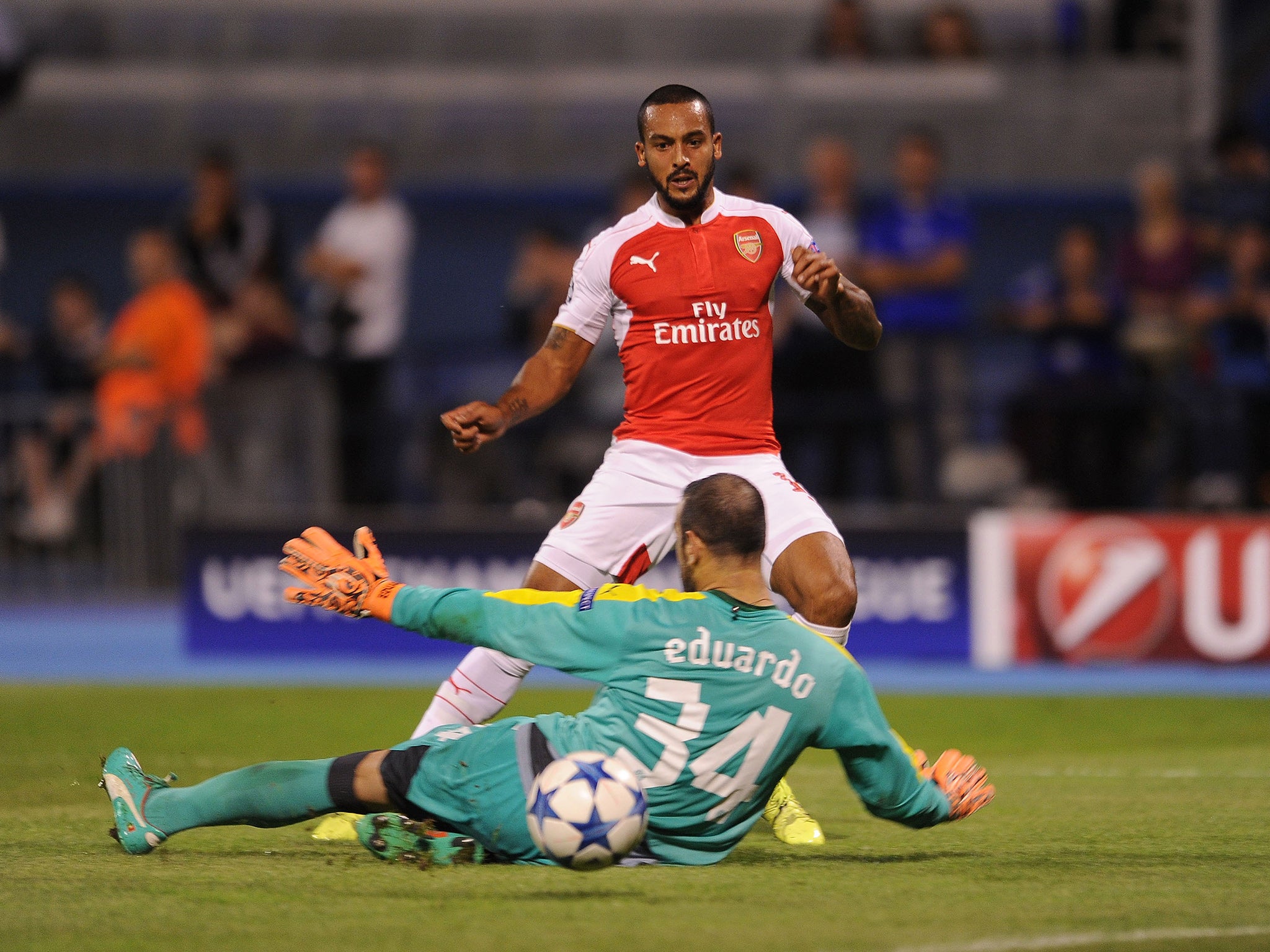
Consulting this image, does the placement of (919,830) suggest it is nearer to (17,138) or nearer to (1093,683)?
(1093,683)

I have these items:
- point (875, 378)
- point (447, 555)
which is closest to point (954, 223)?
point (875, 378)

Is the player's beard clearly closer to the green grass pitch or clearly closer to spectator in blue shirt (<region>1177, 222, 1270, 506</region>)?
the green grass pitch

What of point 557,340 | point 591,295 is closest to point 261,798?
point 557,340

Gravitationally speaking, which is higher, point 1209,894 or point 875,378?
point 875,378

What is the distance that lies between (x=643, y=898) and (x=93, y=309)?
1187 centimetres

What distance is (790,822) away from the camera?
6.34 m

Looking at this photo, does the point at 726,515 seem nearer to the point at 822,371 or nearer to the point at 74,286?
the point at 822,371

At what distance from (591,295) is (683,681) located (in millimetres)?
2091

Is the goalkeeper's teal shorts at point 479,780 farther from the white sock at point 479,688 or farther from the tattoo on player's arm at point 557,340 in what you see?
the tattoo on player's arm at point 557,340

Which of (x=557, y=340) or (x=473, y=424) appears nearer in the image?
(x=473, y=424)

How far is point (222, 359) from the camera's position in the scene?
47.1ft

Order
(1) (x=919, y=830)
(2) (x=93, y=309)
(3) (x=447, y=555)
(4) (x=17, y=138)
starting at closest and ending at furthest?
(1) (x=919, y=830)
(3) (x=447, y=555)
(2) (x=93, y=309)
(4) (x=17, y=138)

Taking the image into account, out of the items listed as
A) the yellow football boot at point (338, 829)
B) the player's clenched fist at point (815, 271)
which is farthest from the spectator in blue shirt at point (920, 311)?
the yellow football boot at point (338, 829)

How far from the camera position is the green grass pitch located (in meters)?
4.62
